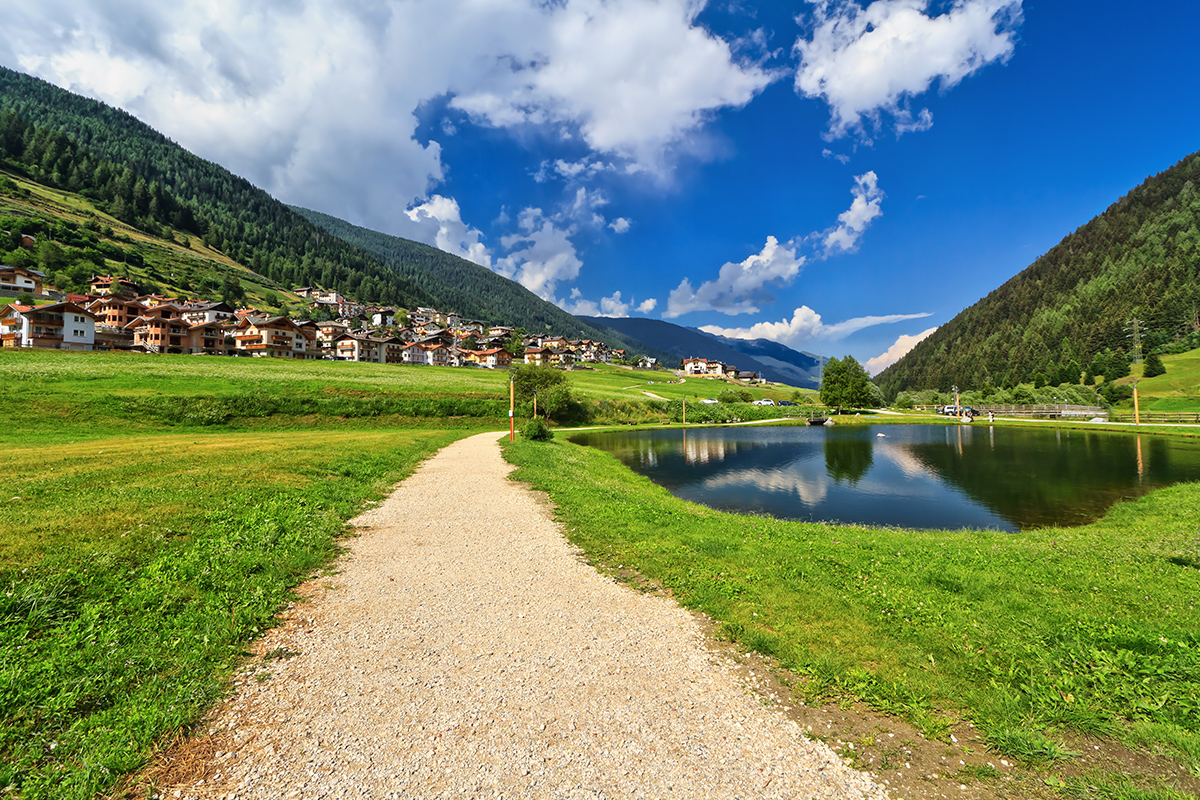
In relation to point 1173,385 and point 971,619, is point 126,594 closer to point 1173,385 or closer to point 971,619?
point 971,619

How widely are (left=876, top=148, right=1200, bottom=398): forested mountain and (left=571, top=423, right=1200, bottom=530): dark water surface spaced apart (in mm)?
104203

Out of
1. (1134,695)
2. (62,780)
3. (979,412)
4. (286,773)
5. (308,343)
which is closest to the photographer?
(62,780)

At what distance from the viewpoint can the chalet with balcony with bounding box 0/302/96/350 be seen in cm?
7712

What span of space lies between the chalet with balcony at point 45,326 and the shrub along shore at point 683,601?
92531mm

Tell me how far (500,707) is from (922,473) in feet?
127

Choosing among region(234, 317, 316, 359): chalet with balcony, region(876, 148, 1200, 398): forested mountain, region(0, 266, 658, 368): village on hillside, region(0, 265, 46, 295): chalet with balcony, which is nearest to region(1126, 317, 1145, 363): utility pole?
region(876, 148, 1200, 398): forested mountain

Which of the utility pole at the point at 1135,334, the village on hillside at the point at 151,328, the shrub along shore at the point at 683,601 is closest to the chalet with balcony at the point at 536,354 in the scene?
the village on hillside at the point at 151,328

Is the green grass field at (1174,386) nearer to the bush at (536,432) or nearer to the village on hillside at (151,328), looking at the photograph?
the bush at (536,432)

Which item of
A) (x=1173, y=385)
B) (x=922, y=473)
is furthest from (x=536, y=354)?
(x=1173, y=385)

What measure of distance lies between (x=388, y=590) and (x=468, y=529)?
462 cm

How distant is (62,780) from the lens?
405 centimetres

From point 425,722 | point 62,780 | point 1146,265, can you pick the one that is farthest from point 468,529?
point 1146,265

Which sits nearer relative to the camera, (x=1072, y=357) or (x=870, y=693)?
(x=870, y=693)

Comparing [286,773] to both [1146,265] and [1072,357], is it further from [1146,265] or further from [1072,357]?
[1146,265]
